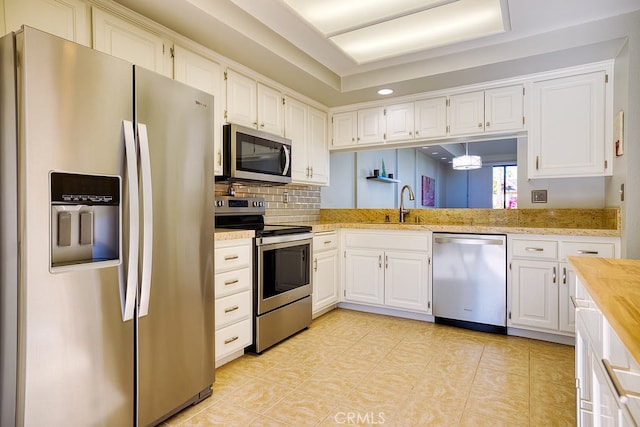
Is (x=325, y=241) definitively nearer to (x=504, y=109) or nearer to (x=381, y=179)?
(x=381, y=179)

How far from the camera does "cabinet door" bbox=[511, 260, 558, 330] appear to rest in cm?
289

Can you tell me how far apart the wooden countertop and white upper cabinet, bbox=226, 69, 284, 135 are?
2.48 meters

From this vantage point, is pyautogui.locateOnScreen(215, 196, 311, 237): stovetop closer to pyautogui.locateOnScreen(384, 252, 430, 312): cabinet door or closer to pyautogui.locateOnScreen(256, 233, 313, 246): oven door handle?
pyautogui.locateOnScreen(256, 233, 313, 246): oven door handle

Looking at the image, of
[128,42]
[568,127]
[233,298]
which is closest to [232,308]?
[233,298]

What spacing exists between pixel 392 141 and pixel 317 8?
170 cm

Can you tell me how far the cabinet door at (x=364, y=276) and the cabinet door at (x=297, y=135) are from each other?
38.5 inches

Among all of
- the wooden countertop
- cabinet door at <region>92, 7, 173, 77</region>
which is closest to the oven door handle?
cabinet door at <region>92, 7, 173, 77</region>

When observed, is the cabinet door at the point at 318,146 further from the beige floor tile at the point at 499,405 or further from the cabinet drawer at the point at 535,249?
the beige floor tile at the point at 499,405

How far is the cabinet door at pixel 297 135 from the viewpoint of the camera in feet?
11.8

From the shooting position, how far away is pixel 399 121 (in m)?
3.75

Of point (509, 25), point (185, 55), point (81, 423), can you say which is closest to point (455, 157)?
point (509, 25)

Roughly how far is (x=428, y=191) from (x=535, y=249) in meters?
1.97

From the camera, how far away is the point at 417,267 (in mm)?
3467

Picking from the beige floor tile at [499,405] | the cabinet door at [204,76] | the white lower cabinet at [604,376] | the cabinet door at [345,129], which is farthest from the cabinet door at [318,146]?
the white lower cabinet at [604,376]
